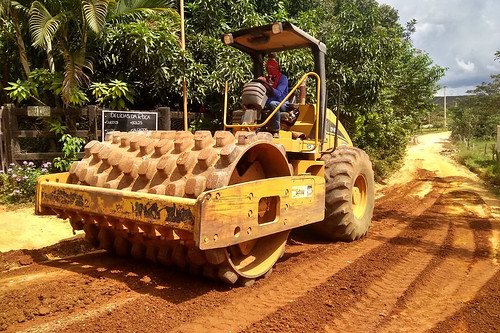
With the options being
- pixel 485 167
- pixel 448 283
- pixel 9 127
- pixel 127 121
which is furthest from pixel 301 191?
pixel 485 167

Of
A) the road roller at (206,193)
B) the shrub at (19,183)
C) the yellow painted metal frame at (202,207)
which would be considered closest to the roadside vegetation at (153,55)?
the shrub at (19,183)

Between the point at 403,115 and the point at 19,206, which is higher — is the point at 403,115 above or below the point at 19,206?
above

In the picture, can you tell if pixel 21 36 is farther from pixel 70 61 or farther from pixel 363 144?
pixel 363 144

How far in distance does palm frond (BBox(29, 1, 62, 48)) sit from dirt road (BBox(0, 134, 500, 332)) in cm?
390

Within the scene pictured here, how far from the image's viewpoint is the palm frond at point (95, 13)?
7293 millimetres

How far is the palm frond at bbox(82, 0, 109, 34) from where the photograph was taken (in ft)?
23.9

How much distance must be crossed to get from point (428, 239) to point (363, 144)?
27.8 ft

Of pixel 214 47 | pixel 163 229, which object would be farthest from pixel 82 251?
pixel 214 47

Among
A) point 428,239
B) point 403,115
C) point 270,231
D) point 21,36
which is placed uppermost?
Result: point 21,36

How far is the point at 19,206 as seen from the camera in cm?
704

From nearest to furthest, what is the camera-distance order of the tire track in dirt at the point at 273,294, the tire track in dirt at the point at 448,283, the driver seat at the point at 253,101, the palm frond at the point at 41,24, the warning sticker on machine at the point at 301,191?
the tire track in dirt at the point at 273,294, the tire track in dirt at the point at 448,283, the warning sticker on machine at the point at 301,191, the driver seat at the point at 253,101, the palm frond at the point at 41,24

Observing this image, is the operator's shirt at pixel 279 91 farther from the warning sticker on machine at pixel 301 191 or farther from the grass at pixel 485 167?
the grass at pixel 485 167

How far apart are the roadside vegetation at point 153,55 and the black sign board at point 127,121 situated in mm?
485

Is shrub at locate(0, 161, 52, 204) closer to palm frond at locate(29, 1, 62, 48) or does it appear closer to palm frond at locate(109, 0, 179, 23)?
palm frond at locate(29, 1, 62, 48)
